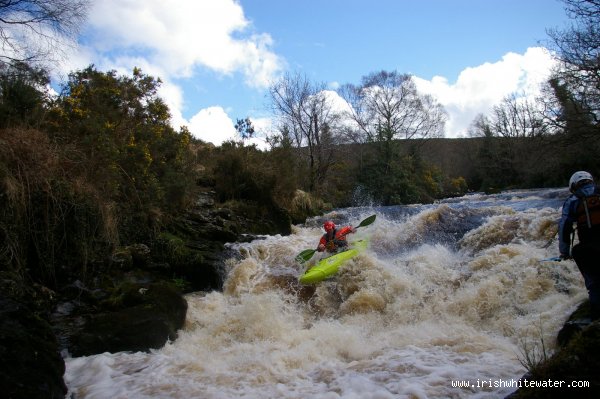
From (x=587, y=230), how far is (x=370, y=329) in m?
2.76

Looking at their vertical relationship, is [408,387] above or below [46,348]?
below

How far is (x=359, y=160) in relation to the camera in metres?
26.3

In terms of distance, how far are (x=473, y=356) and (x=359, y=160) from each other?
22848 mm

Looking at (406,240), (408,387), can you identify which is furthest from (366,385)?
(406,240)

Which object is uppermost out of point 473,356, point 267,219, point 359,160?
point 359,160

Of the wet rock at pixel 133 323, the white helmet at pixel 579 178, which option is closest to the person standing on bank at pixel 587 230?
the white helmet at pixel 579 178

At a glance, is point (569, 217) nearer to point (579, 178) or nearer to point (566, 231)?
point (566, 231)

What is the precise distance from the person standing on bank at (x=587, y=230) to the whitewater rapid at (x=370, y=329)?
786mm

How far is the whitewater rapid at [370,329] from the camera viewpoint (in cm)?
364

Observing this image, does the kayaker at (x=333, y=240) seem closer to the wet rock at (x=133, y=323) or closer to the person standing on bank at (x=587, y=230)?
the wet rock at (x=133, y=323)

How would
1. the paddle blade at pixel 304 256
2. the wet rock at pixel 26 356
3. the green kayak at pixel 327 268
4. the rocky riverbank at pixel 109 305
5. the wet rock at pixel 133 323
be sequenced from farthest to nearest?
the paddle blade at pixel 304 256 < the green kayak at pixel 327 268 < the wet rock at pixel 133 323 < the rocky riverbank at pixel 109 305 < the wet rock at pixel 26 356

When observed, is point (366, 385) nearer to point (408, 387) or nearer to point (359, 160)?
point (408, 387)

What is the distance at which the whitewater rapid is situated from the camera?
Result: 3.64m

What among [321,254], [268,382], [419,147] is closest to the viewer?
[268,382]
